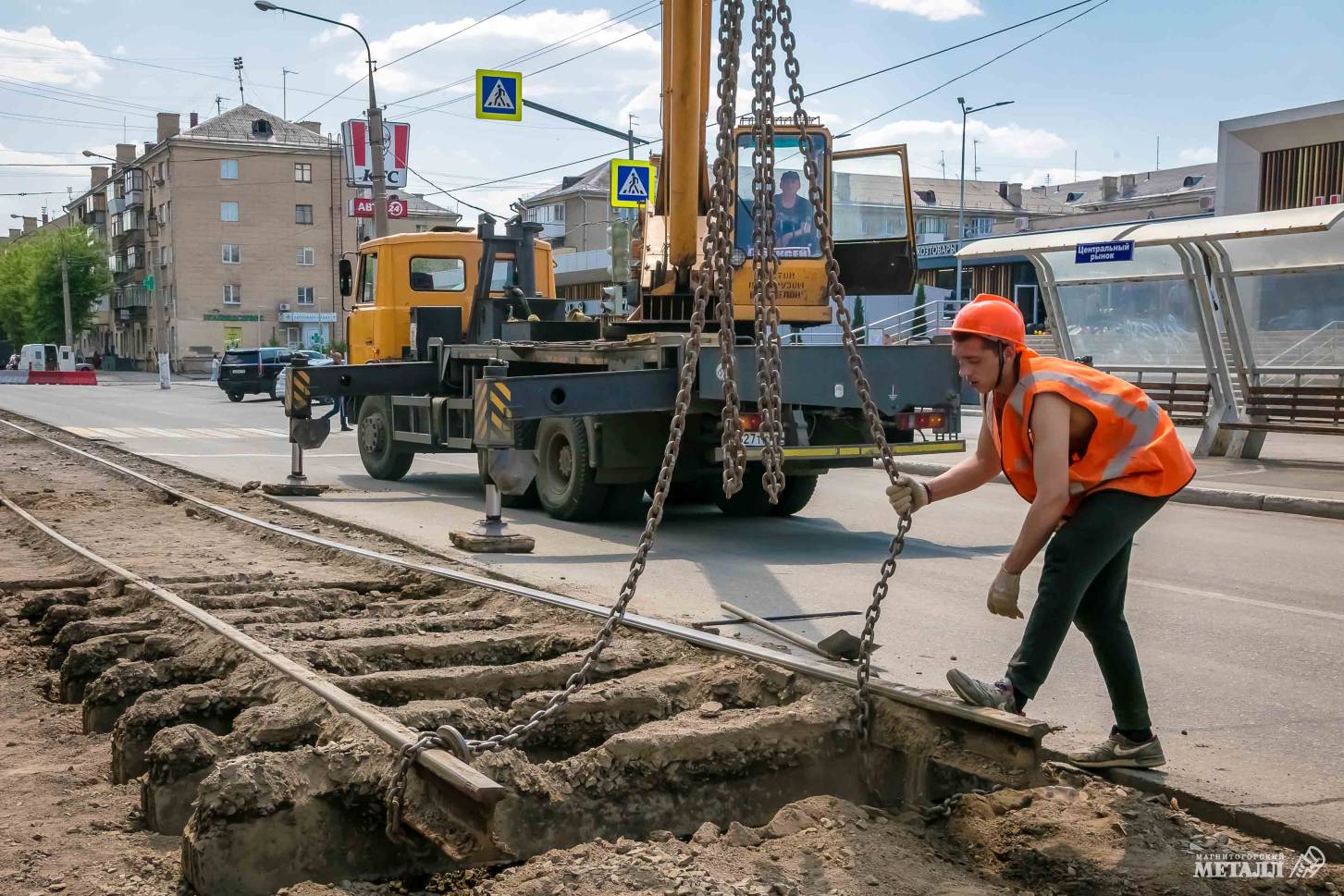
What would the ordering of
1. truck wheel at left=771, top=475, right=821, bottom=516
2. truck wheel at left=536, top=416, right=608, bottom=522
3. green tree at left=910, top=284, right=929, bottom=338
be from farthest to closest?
green tree at left=910, top=284, right=929, bottom=338
truck wheel at left=771, top=475, right=821, bottom=516
truck wheel at left=536, top=416, right=608, bottom=522

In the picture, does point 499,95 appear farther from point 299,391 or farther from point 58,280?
point 58,280

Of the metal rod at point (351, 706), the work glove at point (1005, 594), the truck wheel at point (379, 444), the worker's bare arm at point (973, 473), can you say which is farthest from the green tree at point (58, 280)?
the work glove at point (1005, 594)

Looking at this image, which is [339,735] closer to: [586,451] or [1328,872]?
[1328,872]

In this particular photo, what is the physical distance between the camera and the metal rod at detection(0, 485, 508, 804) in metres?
3.56

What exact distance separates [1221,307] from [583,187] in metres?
64.5

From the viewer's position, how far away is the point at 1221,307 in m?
17.0

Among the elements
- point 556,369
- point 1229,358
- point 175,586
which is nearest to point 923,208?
point 1229,358

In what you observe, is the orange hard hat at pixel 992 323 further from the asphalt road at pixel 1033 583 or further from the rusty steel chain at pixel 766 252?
the asphalt road at pixel 1033 583

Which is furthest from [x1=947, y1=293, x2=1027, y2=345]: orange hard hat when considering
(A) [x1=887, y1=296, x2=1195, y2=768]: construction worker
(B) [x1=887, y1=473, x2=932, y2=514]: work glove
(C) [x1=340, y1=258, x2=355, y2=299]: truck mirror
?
(C) [x1=340, y1=258, x2=355, y2=299]: truck mirror

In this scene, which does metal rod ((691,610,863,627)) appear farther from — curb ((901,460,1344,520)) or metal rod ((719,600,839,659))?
curb ((901,460,1344,520))

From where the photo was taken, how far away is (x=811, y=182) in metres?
4.78

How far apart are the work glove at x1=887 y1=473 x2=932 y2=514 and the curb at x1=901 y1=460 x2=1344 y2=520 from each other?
28.6 feet

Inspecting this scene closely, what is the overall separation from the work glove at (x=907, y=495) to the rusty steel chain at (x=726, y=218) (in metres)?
0.56

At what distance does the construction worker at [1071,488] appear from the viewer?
4.23 meters
